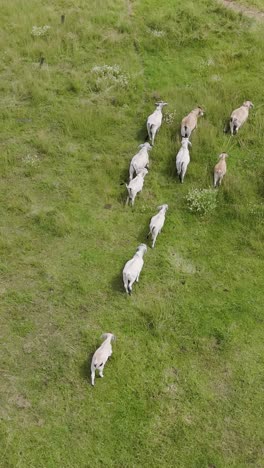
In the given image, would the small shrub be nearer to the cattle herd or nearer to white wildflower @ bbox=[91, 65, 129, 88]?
the cattle herd

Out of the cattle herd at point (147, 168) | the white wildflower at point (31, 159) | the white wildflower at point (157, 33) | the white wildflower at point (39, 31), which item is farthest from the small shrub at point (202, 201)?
the white wildflower at point (39, 31)

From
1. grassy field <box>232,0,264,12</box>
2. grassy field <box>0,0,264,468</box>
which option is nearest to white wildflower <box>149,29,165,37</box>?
grassy field <box>0,0,264,468</box>

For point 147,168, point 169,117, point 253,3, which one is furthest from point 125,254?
point 253,3

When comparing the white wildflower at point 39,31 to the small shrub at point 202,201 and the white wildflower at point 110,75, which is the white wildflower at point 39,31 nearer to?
the white wildflower at point 110,75

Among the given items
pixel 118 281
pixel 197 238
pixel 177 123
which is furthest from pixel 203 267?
pixel 177 123

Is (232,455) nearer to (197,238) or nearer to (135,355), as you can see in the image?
(135,355)

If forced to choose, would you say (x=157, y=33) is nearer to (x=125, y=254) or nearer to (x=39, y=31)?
(x=39, y=31)
